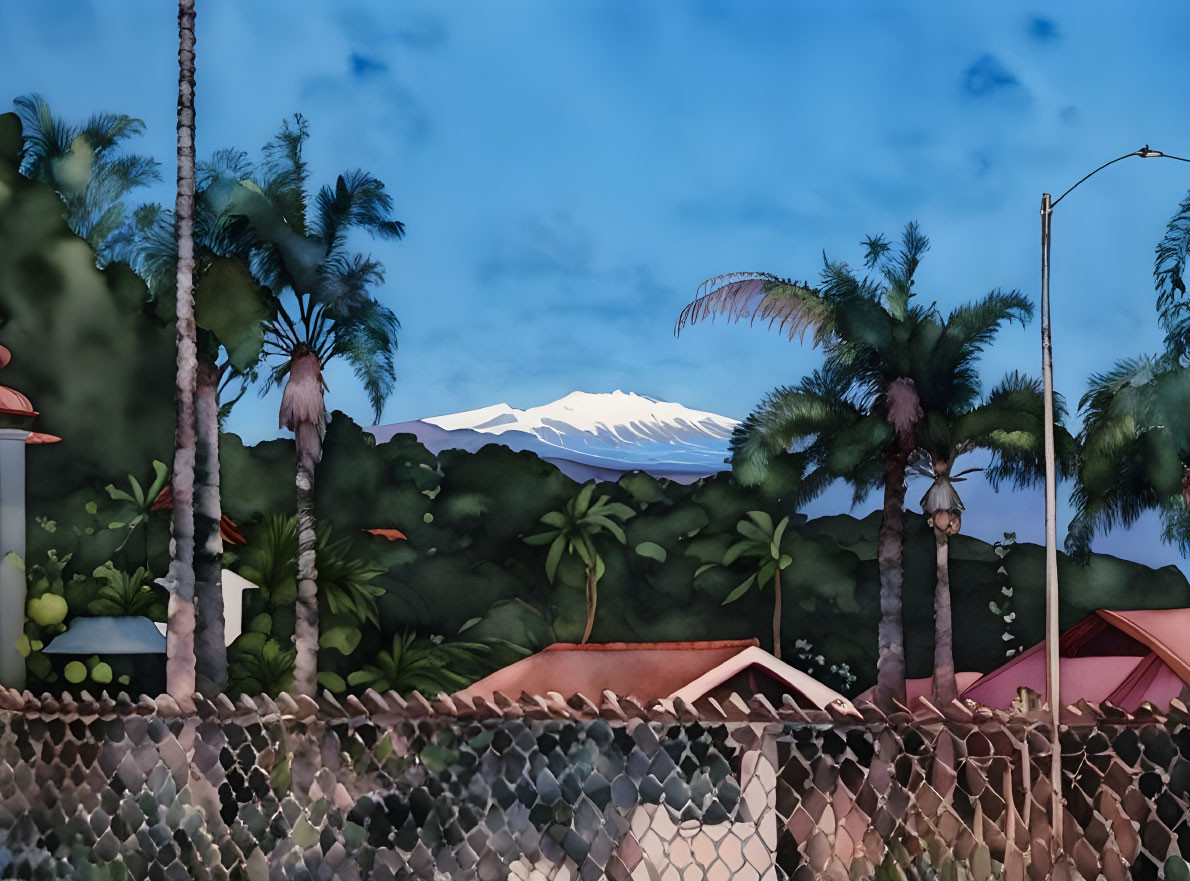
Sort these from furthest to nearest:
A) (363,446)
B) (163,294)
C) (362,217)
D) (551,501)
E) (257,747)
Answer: (551,501), (363,446), (362,217), (163,294), (257,747)

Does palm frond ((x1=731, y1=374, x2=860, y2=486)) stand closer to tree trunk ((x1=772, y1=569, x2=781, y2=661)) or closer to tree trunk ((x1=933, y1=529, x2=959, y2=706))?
tree trunk ((x1=933, y1=529, x2=959, y2=706))

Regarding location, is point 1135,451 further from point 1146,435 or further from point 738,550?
point 738,550

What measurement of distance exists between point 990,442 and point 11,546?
71.2ft

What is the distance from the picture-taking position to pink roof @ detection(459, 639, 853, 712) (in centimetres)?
2216

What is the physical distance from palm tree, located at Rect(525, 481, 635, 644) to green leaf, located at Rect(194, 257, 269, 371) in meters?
20.5

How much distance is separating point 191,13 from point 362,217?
1546 centimetres

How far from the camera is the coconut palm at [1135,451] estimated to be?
28312 mm

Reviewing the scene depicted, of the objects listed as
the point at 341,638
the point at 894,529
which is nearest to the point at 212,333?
the point at 341,638

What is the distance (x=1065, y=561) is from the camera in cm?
4459

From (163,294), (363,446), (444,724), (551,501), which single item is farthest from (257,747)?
(551,501)

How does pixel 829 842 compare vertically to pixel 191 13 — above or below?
below

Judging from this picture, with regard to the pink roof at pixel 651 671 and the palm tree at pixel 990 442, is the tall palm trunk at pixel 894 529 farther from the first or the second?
the pink roof at pixel 651 671

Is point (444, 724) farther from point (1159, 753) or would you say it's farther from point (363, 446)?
point (363, 446)

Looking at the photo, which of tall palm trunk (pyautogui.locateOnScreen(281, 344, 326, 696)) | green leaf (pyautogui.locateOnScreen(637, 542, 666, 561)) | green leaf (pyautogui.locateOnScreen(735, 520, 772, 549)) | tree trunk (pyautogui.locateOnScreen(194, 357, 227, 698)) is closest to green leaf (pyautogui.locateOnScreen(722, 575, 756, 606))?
green leaf (pyautogui.locateOnScreen(735, 520, 772, 549))
